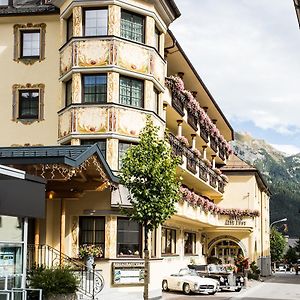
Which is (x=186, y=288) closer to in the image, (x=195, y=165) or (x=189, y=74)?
(x=195, y=165)

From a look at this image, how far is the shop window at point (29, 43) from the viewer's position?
31828 mm

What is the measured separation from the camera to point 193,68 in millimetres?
40281

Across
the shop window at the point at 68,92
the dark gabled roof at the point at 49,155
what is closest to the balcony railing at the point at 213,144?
the shop window at the point at 68,92

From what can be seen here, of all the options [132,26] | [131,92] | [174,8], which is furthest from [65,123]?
[174,8]

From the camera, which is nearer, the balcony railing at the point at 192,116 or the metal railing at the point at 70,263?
the metal railing at the point at 70,263

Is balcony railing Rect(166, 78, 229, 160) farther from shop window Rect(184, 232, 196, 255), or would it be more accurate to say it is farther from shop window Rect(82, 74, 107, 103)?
shop window Rect(184, 232, 196, 255)

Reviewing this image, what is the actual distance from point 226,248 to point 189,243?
1128cm

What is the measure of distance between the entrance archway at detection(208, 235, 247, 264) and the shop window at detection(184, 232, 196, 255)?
7.75 metres

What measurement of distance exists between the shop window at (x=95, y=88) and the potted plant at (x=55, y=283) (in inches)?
348

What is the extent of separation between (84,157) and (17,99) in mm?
10310

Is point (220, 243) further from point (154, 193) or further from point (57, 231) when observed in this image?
point (154, 193)

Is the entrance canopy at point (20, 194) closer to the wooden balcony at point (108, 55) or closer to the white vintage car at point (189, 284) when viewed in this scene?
the wooden balcony at point (108, 55)

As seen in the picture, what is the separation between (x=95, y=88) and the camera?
29391 mm

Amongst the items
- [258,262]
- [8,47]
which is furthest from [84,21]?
[258,262]
